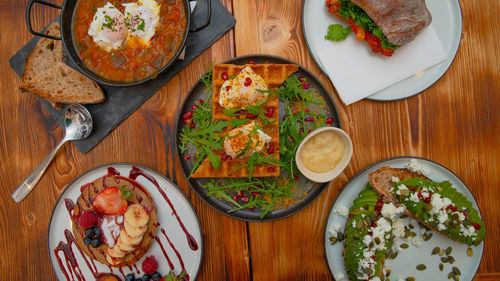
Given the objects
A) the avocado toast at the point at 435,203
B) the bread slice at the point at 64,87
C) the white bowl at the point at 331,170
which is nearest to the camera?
the white bowl at the point at 331,170

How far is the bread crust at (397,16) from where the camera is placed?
85.4 inches

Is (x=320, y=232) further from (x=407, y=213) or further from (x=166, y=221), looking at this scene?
(x=166, y=221)

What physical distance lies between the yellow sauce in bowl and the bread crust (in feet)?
2.90

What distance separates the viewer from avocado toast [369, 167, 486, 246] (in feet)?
7.22

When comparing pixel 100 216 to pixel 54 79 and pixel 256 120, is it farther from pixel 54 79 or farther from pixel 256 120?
pixel 256 120

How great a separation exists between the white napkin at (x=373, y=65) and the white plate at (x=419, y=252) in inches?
25.0

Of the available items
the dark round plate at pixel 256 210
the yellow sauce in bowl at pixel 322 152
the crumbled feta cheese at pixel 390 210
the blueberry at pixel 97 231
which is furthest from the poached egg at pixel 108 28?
the crumbled feta cheese at pixel 390 210

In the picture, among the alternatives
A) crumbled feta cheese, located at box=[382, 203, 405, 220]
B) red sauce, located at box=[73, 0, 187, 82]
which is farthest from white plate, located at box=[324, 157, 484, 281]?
red sauce, located at box=[73, 0, 187, 82]

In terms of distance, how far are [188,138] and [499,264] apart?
113 inches

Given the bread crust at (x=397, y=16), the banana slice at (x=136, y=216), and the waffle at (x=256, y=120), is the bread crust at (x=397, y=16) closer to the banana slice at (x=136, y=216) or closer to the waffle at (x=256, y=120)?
the waffle at (x=256, y=120)

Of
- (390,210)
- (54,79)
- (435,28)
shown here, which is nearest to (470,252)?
(390,210)

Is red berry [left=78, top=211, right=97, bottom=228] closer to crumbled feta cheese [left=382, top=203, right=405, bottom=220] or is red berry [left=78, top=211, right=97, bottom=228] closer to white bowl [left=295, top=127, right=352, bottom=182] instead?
white bowl [left=295, top=127, right=352, bottom=182]

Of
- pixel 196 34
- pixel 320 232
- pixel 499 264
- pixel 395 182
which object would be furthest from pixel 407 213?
pixel 196 34

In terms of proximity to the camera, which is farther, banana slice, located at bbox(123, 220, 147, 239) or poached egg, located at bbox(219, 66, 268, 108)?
banana slice, located at bbox(123, 220, 147, 239)
